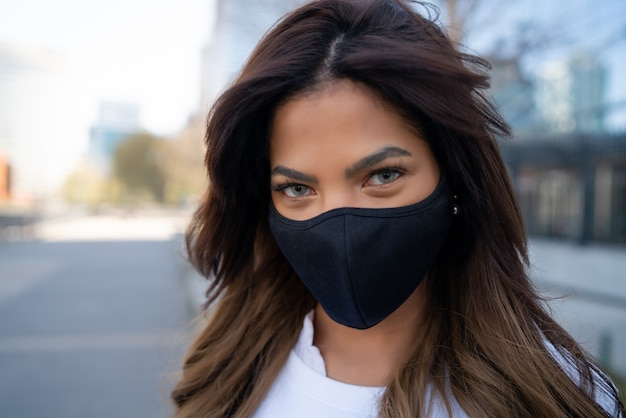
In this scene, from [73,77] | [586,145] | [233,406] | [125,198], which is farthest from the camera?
[73,77]

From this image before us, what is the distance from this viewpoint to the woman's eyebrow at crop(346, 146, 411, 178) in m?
0.98

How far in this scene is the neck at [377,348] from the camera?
1.13 m

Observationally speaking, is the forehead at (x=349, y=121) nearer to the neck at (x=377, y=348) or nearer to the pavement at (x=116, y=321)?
the neck at (x=377, y=348)

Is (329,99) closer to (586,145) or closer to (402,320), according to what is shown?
(402,320)

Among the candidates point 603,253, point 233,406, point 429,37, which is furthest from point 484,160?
point 603,253

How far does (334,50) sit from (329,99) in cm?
11

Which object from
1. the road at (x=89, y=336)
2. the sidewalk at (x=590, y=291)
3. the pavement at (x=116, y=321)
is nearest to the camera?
the sidewalk at (x=590, y=291)

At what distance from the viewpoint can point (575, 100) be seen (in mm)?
14734

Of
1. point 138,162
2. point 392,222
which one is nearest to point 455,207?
point 392,222

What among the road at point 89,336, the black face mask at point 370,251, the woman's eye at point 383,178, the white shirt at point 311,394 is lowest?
the road at point 89,336

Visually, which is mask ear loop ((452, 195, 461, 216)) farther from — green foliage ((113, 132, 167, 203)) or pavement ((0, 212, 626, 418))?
green foliage ((113, 132, 167, 203))

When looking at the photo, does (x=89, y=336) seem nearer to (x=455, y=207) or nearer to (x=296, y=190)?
(x=296, y=190)

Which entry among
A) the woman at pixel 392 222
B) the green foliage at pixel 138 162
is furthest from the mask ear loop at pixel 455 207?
the green foliage at pixel 138 162

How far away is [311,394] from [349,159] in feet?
1.76
